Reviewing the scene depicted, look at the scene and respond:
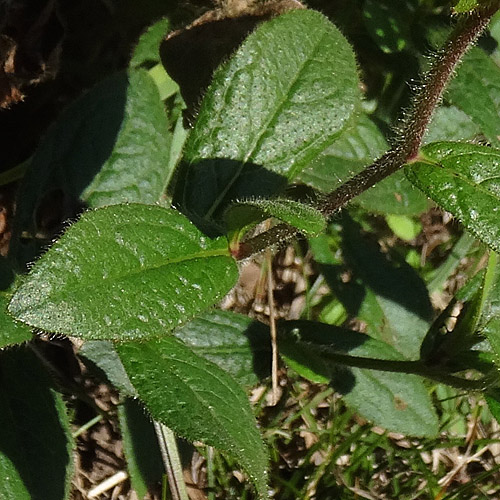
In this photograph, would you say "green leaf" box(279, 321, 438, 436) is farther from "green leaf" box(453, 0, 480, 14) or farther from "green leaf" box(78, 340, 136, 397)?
"green leaf" box(453, 0, 480, 14)

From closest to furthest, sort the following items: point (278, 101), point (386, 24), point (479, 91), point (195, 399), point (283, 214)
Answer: point (283, 214), point (195, 399), point (278, 101), point (479, 91), point (386, 24)

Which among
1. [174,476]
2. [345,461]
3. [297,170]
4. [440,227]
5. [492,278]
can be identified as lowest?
[345,461]

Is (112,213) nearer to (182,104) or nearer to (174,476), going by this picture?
(174,476)

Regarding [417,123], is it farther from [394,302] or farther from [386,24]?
[394,302]

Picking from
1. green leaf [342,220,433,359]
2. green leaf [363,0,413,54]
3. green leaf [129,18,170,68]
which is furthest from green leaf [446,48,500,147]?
green leaf [129,18,170,68]

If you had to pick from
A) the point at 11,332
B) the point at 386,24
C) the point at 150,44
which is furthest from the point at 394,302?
the point at 11,332

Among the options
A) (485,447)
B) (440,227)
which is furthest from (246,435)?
(440,227)
